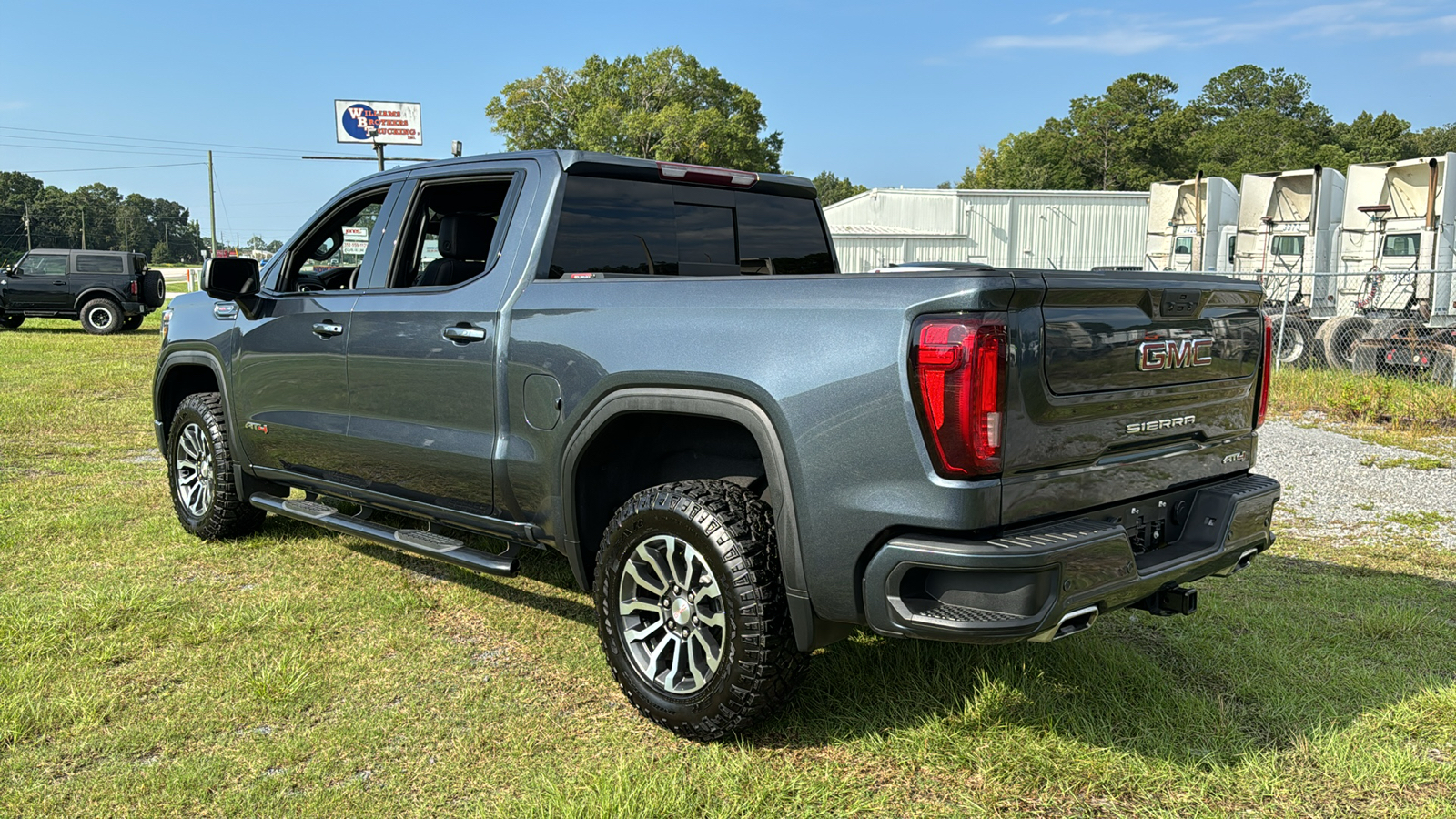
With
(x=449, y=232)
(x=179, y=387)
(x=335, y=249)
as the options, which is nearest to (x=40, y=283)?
(x=179, y=387)

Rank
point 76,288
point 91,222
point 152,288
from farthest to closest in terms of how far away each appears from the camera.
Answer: point 91,222 → point 152,288 → point 76,288

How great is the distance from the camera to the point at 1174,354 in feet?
10.3

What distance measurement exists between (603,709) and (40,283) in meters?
24.1

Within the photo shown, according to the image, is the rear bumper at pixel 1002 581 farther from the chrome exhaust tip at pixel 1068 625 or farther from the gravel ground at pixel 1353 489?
the gravel ground at pixel 1353 489

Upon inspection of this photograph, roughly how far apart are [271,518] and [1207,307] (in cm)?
518

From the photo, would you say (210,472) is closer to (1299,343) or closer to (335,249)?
(335,249)

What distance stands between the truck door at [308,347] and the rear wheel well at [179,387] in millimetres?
795

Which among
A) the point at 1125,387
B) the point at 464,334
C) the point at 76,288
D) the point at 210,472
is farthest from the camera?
the point at 76,288

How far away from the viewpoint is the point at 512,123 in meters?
61.0

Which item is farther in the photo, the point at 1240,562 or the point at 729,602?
the point at 1240,562

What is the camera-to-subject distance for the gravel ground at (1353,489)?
6391mm

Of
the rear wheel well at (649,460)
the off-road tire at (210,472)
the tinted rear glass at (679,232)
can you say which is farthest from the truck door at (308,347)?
the rear wheel well at (649,460)

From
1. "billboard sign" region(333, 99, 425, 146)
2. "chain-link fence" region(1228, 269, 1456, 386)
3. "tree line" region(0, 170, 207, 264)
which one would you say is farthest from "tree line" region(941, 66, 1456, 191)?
"tree line" region(0, 170, 207, 264)

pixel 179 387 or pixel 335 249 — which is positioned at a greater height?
pixel 335 249
